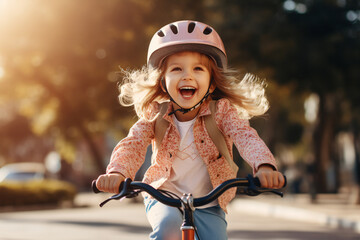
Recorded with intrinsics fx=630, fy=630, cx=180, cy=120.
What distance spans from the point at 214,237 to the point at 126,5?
60.7 ft

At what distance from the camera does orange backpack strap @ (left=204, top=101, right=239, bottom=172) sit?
3764mm

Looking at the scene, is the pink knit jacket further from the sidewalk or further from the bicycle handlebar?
the sidewalk

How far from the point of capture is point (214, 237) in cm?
344

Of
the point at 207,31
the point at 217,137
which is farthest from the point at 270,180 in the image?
the point at 207,31

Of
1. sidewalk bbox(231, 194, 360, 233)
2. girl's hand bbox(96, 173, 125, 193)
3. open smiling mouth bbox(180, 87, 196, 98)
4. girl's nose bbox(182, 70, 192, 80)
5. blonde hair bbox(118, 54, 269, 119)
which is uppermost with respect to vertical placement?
sidewalk bbox(231, 194, 360, 233)

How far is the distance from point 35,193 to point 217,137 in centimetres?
1904

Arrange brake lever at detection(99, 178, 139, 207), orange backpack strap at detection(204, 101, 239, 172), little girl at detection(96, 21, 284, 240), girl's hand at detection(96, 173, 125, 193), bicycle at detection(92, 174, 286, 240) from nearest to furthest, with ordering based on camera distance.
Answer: bicycle at detection(92, 174, 286, 240), brake lever at detection(99, 178, 139, 207), girl's hand at detection(96, 173, 125, 193), little girl at detection(96, 21, 284, 240), orange backpack strap at detection(204, 101, 239, 172)

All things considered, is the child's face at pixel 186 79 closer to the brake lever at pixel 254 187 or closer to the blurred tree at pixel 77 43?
the brake lever at pixel 254 187

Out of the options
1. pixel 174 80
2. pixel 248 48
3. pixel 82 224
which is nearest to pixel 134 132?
pixel 174 80

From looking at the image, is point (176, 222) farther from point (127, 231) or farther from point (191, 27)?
point (127, 231)

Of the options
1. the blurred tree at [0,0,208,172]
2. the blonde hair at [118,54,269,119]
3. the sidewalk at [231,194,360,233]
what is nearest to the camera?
the blonde hair at [118,54,269,119]

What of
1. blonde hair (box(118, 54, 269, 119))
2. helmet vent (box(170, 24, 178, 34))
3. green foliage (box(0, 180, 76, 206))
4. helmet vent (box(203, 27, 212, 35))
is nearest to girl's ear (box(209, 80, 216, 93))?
blonde hair (box(118, 54, 269, 119))

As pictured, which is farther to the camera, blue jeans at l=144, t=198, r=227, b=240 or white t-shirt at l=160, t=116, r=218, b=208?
white t-shirt at l=160, t=116, r=218, b=208

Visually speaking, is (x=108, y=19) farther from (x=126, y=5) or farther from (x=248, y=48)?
(x=248, y=48)
